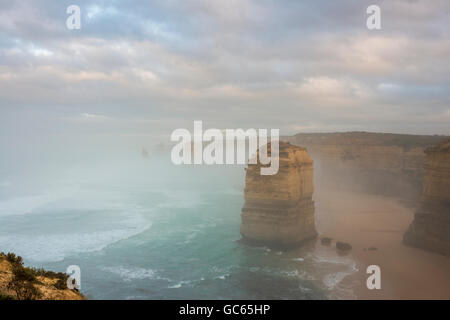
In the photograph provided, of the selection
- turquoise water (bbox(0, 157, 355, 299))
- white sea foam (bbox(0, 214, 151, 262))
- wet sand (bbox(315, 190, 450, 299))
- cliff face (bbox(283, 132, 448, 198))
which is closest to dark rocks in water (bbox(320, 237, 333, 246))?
turquoise water (bbox(0, 157, 355, 299))

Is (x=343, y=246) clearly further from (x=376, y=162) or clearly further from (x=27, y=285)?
(x=376, y=162)

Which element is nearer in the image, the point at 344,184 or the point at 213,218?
the point at 213,218

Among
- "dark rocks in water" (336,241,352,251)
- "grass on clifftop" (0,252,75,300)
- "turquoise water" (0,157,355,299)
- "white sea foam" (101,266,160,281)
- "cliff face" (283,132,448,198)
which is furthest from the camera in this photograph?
"cliff face" (283,132,448,198)

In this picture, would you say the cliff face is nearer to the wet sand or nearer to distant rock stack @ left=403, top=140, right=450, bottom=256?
the wet sand

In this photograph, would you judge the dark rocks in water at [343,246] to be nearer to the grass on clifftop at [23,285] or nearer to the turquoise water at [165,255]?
the turquoise water at [165,255]

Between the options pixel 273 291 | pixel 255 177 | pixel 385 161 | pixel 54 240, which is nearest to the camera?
pixel 273 291

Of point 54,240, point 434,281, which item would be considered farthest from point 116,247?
point 434,281

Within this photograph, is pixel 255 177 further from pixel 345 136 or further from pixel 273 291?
pixel 345 136
